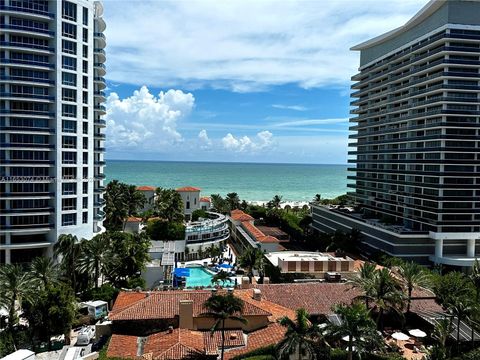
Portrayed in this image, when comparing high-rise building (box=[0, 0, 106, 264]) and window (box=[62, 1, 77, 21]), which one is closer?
high-rise building (box=[0, 0, 106, 264])

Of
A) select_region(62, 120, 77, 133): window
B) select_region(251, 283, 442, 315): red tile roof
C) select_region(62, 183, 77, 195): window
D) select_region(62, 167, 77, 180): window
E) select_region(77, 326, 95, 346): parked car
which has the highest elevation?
select_region(62, 120, 77, 133): window

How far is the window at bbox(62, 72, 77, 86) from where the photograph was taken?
55656mm

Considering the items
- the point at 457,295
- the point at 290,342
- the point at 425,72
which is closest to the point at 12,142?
the point at 290,342

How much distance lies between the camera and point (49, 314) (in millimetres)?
31781

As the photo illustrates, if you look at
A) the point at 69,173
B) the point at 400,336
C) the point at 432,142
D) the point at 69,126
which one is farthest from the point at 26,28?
the point at 432,142

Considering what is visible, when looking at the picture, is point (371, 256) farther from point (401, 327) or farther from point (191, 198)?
point (191, 198)

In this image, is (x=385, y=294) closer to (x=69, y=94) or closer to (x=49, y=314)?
(x=49, y=314)

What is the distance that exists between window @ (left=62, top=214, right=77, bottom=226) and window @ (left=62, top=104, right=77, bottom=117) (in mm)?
13266

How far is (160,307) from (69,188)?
1250 inches

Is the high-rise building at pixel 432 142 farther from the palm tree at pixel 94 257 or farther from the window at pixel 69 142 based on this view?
the window at pixel 69 142

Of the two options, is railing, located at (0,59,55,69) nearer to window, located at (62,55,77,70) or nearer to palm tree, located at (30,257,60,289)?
window, located at (62,55,77,70)

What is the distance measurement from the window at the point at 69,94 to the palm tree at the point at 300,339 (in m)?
44.6

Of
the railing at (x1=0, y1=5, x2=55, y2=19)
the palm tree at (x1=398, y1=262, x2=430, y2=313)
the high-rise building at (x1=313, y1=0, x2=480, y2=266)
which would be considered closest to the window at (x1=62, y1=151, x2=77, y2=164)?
the railing at (x1=0, y1=5, x2=55, y2=19)

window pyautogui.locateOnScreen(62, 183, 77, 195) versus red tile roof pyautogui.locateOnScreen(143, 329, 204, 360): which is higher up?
window pyautogui.locateOnScreen(62, 183, 77, 195)
